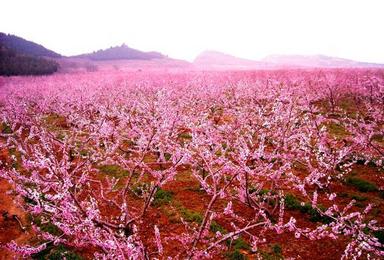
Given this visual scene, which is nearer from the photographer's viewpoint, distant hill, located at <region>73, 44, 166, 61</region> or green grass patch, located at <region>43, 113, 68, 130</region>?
green grass patch, located at <region>43, 113, 68, 130</region>

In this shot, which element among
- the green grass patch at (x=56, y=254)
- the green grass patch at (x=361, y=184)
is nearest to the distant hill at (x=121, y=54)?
the green grass patch at (x=361, y=184)

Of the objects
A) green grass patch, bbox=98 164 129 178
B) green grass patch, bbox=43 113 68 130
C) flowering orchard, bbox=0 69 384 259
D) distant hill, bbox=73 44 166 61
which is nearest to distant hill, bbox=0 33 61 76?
green grass patch, bbox=43 113 68 130

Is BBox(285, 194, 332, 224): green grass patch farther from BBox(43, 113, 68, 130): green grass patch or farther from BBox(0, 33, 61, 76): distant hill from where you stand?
BBox(0, 33, 61, 76): distant hill

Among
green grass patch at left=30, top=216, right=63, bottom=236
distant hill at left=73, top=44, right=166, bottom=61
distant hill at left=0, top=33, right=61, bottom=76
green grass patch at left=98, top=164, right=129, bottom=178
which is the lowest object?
green grass patch at left=30, top=216, right=63, bottom=236

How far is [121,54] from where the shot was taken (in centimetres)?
17912

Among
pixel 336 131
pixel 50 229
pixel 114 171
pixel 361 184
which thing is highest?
pixel 336 131

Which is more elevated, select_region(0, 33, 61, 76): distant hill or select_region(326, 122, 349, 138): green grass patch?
select_region(0, 33, 61, 76): distant hill

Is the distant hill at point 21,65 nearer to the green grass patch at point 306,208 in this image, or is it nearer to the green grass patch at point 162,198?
the green grass patch at point 162,198

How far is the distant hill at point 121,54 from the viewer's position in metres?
174

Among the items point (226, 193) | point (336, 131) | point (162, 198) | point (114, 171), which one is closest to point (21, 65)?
point (114, 171)

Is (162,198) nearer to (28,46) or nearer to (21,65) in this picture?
(21,65)

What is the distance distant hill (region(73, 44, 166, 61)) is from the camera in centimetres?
17362

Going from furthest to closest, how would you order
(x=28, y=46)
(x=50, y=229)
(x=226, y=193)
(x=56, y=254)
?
(x=28, y=46)
(x=50, y=229)
(x=226, y=193)
(x=56, y=254)

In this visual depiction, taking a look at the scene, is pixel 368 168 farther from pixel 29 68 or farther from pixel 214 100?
pixel 29 68
